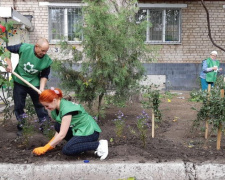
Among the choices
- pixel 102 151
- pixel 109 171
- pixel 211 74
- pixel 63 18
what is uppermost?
pixel 63 18

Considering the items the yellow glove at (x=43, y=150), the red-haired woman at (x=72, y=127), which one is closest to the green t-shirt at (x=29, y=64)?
the red-haired woman at (x=72, y=127)

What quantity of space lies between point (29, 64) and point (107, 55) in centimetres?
107

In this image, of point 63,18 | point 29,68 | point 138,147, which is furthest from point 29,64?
point 63,18

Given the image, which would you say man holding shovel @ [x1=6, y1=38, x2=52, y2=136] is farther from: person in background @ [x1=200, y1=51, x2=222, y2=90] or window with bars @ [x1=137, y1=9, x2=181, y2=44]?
window with bars @ [x1=137, y1=9, x2=181, y2=44]

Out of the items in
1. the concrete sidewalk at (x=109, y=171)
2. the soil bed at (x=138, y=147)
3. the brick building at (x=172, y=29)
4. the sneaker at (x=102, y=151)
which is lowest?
the concrete sidewalk at (x=109, y=171)

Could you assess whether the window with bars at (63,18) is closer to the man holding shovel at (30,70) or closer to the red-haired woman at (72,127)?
the man holding shovel at (30,70)

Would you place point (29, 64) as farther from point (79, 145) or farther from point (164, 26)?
point (164, 26)

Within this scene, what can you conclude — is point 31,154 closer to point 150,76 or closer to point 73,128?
point 73,128

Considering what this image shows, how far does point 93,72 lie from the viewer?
448cm

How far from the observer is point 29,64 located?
4008 millimetres

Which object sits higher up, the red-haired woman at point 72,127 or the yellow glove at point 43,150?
the red-haired woman at point 72,127

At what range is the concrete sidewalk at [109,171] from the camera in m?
3.02

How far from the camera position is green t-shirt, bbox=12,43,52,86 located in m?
3.99

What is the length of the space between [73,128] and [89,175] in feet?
1.79
